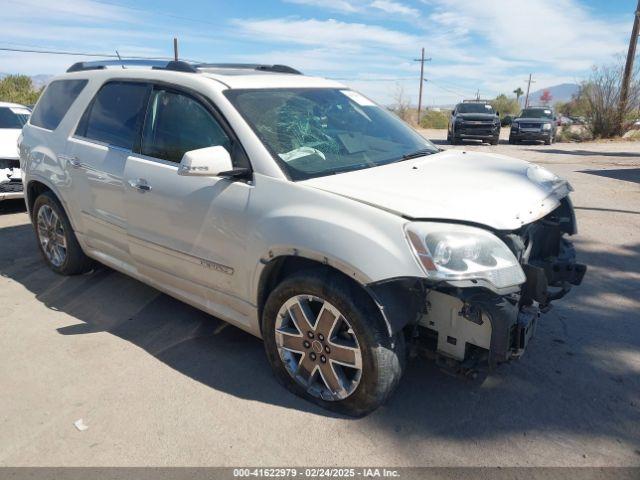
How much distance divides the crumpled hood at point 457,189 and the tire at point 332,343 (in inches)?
18.8

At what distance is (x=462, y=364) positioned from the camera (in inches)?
104

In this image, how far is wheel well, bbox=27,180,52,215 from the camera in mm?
4906

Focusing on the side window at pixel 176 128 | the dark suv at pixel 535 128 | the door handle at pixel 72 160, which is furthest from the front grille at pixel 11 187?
the dark suv at pixel 535 128

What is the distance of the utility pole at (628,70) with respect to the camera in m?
24.4

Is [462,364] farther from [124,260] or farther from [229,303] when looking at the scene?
[124,260]

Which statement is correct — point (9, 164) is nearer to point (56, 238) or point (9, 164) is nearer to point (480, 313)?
point (56, 238)

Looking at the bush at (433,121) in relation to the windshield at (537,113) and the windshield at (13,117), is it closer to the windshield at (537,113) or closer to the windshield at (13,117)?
the windshield at (537,113)

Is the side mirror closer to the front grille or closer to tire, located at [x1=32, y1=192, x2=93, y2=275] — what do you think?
tire, located at [x1=32, y1=192, x2=93, y2=275]

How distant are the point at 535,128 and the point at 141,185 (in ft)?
71.2

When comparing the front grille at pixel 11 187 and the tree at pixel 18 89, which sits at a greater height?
the tree at pixel 18 89

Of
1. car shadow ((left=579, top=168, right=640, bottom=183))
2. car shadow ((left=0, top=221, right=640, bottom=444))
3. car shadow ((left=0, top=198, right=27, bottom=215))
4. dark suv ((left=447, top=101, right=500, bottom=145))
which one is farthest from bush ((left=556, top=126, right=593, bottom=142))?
car shadow ((left=0, top=198, right=27, bottom=215))

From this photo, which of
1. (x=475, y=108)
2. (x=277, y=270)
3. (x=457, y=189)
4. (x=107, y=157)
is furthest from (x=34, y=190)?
(x=475, y=108)

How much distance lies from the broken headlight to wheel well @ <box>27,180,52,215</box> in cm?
388

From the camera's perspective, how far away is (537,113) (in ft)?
75.8
